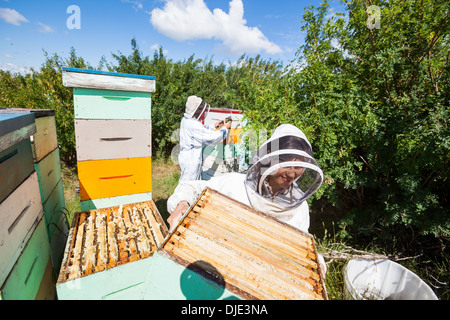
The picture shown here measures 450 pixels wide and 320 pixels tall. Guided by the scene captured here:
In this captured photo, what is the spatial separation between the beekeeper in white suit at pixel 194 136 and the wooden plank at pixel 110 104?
1434 mm

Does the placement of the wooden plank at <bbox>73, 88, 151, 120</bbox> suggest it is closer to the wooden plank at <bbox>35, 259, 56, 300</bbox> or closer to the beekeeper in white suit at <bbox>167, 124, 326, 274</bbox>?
the beekeeper in white suit at <bbox>167, 124, 326, 274</bbox>

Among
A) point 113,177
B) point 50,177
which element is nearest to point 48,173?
point 50,177

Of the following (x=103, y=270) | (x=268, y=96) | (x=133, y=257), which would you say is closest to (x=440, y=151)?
(x=268, y=96)

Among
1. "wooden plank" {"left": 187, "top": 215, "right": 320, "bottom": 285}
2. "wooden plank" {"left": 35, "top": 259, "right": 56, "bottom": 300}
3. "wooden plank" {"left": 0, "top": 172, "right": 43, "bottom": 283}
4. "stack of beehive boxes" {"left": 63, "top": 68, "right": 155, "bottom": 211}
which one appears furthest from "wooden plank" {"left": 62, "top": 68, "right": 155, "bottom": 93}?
"wooden plank" {"left": 187, "top": 215, "right": 320, "bottom": 285}

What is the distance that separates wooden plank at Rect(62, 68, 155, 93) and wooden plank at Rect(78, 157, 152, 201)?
83cm

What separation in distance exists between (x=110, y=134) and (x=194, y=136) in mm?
1741

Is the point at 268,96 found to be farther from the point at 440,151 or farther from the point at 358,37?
the point at 440,151

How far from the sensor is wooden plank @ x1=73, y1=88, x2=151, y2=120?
2271 mm

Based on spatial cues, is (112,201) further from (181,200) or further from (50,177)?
(181,200)

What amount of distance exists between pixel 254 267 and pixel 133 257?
1155mm

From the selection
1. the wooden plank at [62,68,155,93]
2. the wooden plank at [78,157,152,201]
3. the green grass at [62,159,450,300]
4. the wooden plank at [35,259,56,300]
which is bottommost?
the green grass at [62,159,450,300]

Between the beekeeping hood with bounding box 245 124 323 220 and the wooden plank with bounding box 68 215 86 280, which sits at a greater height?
the beekeeping hood with bounding box 245 124 323 220

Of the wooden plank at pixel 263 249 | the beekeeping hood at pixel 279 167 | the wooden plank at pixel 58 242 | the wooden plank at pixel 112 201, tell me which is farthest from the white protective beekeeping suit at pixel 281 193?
the wooden plank at pixel 58 242

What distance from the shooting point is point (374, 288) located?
222 centimetres
